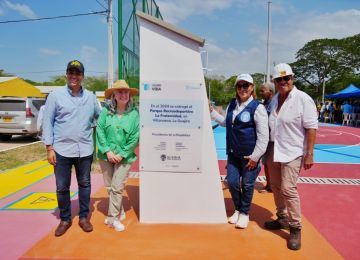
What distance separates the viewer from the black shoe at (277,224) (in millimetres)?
4090

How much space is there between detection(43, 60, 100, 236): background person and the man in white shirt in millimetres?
2216

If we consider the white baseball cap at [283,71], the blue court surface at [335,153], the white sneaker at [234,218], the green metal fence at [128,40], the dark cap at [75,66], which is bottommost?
the blue court surface at [335,153]

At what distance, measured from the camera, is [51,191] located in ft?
19.1

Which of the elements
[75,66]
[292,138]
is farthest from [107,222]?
[292,138]

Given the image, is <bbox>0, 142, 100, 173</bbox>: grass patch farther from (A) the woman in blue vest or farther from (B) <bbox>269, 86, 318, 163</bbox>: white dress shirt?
(B) <bbox>269, 86, 318, 163</bbox>: white dress shirt

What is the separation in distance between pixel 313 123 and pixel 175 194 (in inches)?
73.4

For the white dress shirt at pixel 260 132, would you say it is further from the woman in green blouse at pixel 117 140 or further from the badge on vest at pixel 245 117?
the woman in green blouse at pixel 117 140

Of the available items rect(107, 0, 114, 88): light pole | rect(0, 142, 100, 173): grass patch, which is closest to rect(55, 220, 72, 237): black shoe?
rect(0, 142, 100, 173): grass patch

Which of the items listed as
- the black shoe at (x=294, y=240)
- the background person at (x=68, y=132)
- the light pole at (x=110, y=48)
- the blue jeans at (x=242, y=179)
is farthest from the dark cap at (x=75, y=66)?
the light pole at (x=110, y=48)

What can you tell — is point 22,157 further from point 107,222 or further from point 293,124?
point 293,124

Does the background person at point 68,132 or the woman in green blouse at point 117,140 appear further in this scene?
the woman in green blouse at point 117,140

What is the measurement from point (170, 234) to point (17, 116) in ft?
35.0

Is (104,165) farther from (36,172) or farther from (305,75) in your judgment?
(305,75)

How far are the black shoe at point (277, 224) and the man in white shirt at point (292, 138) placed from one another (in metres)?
0.43
